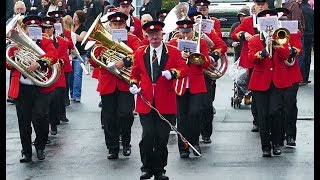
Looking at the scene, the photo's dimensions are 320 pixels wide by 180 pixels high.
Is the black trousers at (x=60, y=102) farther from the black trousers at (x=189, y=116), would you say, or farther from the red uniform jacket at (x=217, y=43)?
the black trousers at (x=189, y=116)

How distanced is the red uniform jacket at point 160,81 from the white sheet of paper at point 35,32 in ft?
6.39

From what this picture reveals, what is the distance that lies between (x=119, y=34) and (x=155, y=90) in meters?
1.81

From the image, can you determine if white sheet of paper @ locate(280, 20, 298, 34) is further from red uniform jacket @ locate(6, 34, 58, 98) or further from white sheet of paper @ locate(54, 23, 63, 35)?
white sheet of paper @ locate(54, 23, 63, 35)

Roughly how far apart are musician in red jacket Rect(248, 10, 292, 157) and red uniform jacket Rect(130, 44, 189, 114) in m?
1.64

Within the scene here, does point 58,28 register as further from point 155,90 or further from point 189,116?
point 155,90

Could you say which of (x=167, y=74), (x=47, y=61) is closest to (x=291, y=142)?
(x=167, y=74)

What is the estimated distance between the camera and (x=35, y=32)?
1593 centimetres

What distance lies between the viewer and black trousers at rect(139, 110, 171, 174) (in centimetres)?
1431

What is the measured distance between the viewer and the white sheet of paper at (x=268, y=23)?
1568 centimetres

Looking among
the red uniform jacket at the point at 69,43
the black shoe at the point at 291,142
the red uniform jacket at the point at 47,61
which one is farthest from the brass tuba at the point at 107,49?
the red uniform jacket at the point at 69,43

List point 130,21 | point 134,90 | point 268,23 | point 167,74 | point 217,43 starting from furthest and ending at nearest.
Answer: point 130,21, point 217,43, point 268,23, point 134,90, point 167,74
